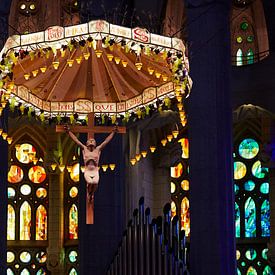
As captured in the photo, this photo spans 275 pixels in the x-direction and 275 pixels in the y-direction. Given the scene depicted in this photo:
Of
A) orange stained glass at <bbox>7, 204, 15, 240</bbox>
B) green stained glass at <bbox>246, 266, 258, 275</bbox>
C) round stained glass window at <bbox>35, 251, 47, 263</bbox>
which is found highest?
orange stained glass at <bbox>7, 204, 15, 240</bbox>

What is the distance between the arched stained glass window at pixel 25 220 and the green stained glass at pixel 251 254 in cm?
872

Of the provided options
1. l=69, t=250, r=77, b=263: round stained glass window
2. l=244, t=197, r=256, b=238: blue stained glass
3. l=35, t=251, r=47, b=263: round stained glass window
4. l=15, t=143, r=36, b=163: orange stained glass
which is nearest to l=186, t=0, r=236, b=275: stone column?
l=244, t=197, r=256, b=238: blue stained glass

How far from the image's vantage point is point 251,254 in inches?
1507

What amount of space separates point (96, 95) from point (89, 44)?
3.23 meters

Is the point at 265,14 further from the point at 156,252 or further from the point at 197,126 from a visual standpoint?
the point at 156,252

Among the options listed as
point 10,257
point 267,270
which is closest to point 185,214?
point 267,270

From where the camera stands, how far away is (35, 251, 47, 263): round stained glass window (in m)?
39.6

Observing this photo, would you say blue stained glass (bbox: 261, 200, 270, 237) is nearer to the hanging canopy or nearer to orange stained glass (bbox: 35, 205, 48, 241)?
orange stained glass (bbox: 35, 205, 48, 241)

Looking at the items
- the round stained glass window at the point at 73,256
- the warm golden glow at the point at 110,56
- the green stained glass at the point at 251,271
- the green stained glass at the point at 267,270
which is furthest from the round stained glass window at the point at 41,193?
the warm golden glow at the point at 110,56

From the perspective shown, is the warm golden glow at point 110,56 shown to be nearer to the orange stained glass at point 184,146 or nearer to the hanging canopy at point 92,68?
the hanging canopy at point 92,68

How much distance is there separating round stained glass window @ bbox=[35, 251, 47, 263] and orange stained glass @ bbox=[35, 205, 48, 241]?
1.88 ft

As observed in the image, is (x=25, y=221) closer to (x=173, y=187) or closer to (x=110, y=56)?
(x=173, y=187)

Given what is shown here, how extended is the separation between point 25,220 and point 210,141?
16599 millimetres

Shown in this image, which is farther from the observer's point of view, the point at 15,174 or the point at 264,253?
the point at 15,174
